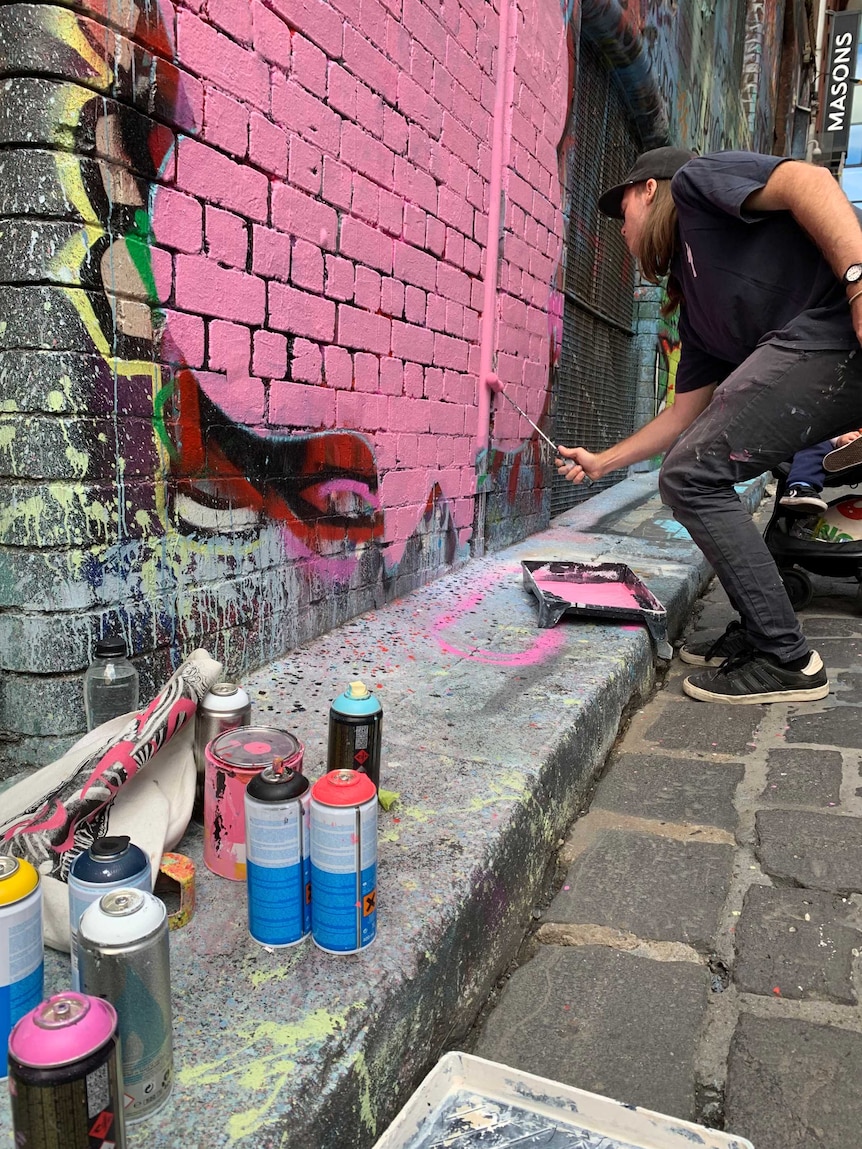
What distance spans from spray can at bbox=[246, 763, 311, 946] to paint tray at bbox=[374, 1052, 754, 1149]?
32 centimetres

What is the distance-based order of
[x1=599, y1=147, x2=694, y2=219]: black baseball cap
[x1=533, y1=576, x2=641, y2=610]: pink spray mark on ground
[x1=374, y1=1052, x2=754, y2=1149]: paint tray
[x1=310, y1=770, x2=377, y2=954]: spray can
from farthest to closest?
[x1=533, y1=576, x2=641, y2=610]: pink spray mark on ground < [x1=599, y1=147, x2=694, y2=219]: black baseball cap < [x1=310, y1=770, x2=377, y2=954]: spray can < [x1=374, y1=1052, x2=754, y2=1149]: paint tray

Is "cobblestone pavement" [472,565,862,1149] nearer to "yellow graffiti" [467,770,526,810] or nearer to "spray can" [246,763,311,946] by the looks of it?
"yellow graffiti" [467,770,526,810]

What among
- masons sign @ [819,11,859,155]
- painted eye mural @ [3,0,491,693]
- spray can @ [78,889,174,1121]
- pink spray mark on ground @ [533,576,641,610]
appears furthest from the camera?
masons sign @ [819,11,859,155]

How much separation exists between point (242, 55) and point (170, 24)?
31 cm

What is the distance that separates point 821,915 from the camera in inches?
71.0

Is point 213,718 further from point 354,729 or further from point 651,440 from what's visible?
point 651,440

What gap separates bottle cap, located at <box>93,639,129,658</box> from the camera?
1896 mm

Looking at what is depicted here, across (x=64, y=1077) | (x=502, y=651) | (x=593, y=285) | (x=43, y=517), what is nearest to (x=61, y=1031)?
(x=64, y=1077)

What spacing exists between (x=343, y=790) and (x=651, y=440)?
2.67 meters

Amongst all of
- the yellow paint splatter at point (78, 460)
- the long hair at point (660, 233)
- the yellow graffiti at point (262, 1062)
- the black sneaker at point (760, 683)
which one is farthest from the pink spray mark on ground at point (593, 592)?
the yellow graffiti at point (262, 1062)

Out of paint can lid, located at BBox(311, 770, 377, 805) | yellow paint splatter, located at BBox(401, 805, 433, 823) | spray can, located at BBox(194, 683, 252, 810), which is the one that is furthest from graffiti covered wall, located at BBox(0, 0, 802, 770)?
paint can lid, located at BBox(311, 770, 377, 805)

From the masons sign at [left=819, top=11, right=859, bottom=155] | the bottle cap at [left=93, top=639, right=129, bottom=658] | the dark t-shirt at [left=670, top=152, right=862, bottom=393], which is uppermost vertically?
the masons sign at [left=819, top=11, right=859, bottom=155]

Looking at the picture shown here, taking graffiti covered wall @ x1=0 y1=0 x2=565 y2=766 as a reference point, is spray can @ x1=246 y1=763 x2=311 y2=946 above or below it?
below

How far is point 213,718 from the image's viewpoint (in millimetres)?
1712
